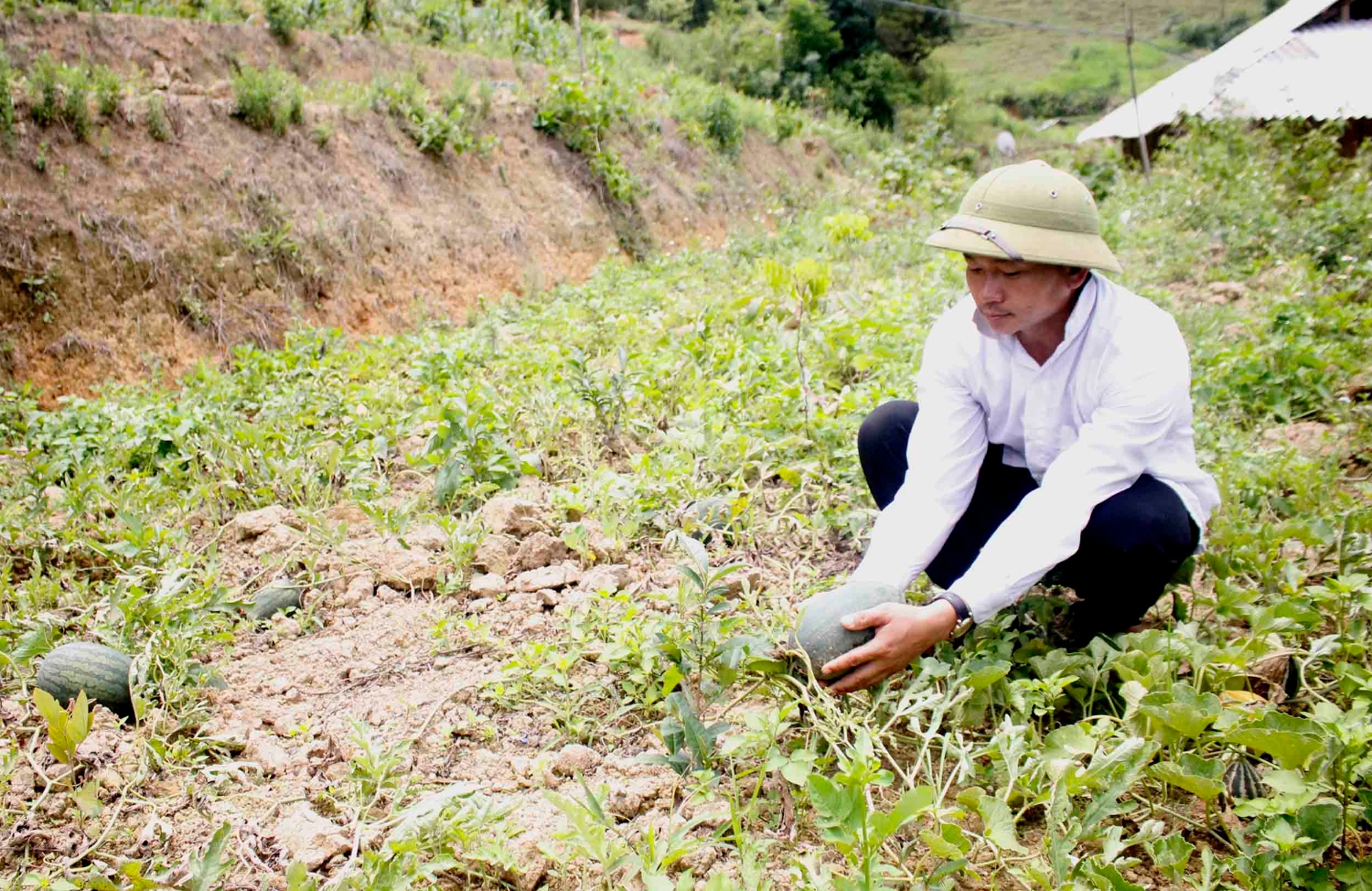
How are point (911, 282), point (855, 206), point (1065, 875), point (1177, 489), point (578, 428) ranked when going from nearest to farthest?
point (1065, 875)
point (1177, 489)
point (578, 428)
point (911, 282)
point (855, 206)

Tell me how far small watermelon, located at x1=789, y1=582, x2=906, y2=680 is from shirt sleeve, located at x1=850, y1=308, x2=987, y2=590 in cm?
21

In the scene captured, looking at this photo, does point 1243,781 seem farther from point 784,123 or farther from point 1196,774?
point 784,123

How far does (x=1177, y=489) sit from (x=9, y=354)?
581 centimetres

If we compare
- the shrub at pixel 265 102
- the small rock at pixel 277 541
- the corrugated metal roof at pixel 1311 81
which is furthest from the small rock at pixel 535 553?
the corrugated metal roof at pixel 1311 81

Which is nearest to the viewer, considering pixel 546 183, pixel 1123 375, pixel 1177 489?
pixel 1123 375

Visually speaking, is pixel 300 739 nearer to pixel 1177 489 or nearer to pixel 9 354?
pixel 1177 489

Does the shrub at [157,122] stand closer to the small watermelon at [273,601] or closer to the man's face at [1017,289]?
the small watermelon at [273,601]

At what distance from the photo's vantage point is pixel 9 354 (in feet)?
16.9

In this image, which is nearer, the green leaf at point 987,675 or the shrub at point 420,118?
the green leaf at point 987,675

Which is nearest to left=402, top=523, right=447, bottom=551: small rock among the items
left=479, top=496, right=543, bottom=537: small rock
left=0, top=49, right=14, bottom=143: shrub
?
left=479, top=496, right=543, bottom=537: small rock

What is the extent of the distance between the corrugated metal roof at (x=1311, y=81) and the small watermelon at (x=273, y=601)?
1269 centimetres

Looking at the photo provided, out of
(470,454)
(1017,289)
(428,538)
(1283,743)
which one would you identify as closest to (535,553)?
(428,538)

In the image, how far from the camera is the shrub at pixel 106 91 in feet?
19.9

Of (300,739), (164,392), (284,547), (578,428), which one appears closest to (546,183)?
(164,392)
